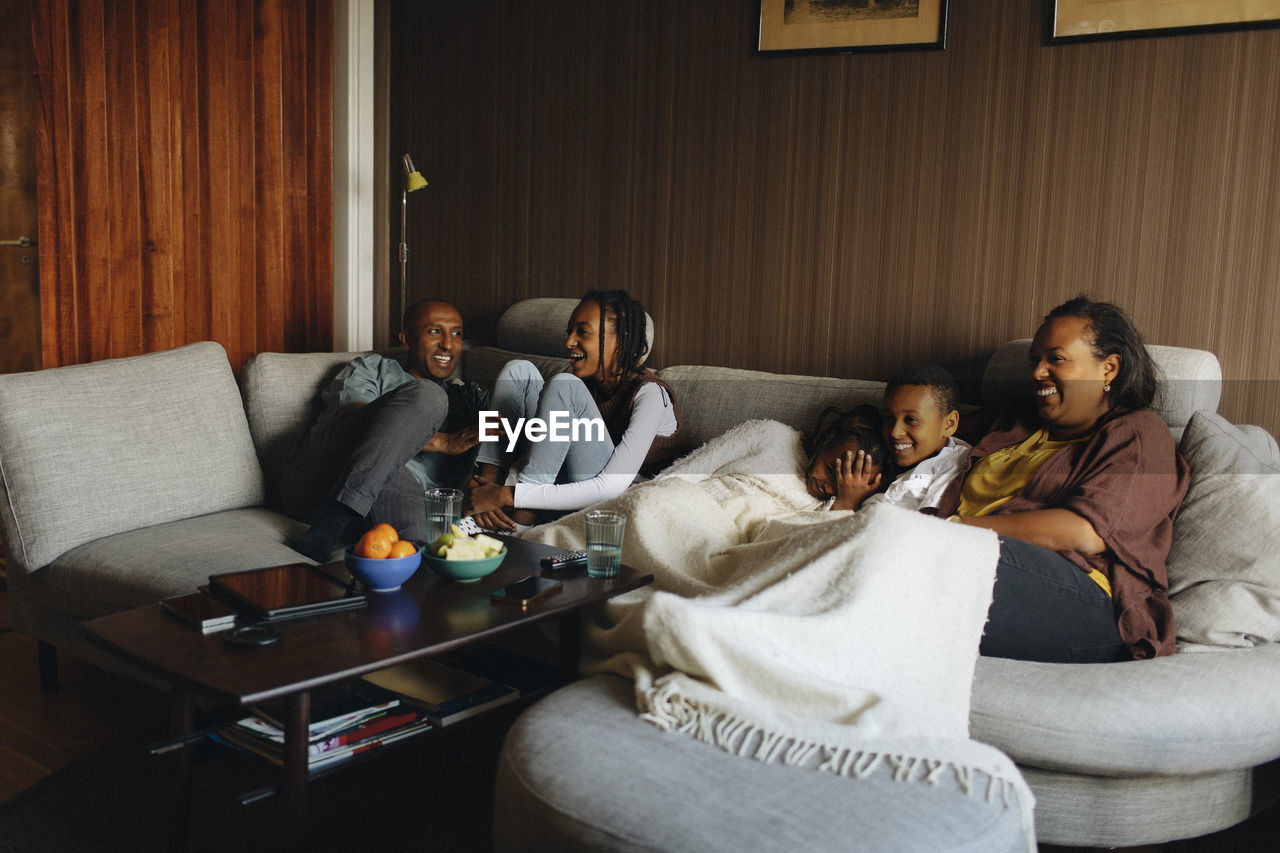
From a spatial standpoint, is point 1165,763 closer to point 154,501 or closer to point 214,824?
point 214,824

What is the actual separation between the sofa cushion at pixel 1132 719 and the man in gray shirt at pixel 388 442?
54.2 inches

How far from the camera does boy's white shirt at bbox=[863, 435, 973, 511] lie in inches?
86.7

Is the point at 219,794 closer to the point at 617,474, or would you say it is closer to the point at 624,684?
the point at 624,684

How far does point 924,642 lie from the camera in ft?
5.17

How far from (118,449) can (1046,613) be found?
84.9 inches

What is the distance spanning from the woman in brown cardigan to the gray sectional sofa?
0.23ft

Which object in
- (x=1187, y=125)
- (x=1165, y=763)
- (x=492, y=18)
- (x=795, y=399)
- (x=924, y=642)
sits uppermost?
(x=492, y=18)

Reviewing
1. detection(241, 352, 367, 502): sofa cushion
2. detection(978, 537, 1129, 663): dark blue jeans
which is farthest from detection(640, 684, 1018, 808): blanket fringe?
detection(241, 352, 367, 502): sofa cushion

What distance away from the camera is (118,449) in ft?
8.02

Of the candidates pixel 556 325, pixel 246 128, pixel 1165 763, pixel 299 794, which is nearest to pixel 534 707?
pixel 299 794

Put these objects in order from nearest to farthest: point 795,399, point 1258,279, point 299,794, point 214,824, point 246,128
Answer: point 299,794, point 214,824, point 1258,279, point 795,399, point 246,128

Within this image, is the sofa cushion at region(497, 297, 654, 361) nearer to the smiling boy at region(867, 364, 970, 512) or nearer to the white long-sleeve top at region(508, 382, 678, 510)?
the white long-sleeve top at region(508, 382, 678, 510)

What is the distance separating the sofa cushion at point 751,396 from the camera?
8.70 feet

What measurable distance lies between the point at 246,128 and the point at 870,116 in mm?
2156
